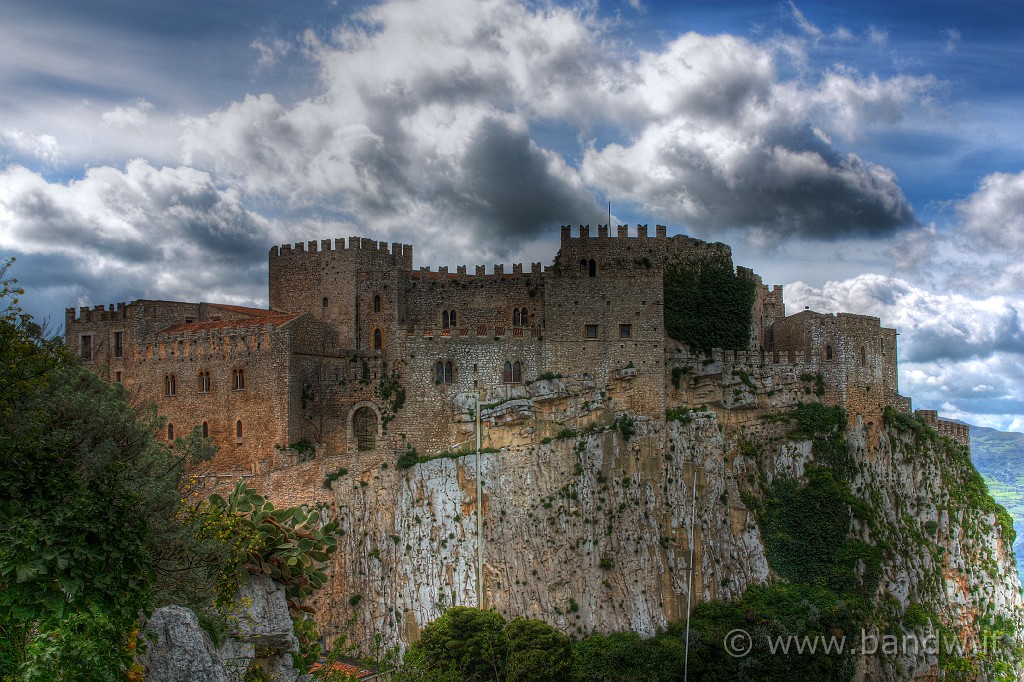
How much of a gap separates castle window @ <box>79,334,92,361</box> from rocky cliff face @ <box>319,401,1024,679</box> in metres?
19.6

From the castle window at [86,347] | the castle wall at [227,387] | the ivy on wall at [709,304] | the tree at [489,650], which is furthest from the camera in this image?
the castle window at [86,347]

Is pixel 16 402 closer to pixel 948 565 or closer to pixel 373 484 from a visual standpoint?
pixel 373 484

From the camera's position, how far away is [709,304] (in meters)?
56.6

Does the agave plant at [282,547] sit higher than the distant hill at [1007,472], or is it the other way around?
the agave plant at [282,547]

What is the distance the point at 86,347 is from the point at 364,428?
18575 mm

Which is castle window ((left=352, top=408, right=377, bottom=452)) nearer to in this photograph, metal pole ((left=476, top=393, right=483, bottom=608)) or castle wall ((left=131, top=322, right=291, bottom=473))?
castle wall ((left=131, top=322, right=291, bottom=473))

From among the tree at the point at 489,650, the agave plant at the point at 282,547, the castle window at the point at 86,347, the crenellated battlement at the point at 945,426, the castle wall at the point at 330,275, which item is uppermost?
the castle wall at the point at 330,275

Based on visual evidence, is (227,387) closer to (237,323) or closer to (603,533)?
(237,323)

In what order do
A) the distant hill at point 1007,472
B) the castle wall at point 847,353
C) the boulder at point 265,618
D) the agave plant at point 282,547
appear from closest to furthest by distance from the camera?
the boulder at point 265,618 → the agave plant at point 282,547 → the castle wall at point 847,353 → the distant hill at point 1007,472

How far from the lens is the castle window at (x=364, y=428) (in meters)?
55.1

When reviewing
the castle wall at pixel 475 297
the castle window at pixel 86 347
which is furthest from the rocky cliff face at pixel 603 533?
the castle window at pixel 86 347

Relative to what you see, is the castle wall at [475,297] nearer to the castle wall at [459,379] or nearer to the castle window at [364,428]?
the castle wall at [459,379]

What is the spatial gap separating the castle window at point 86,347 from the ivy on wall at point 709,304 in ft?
111

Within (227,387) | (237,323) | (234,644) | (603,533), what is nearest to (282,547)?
(234,644)
